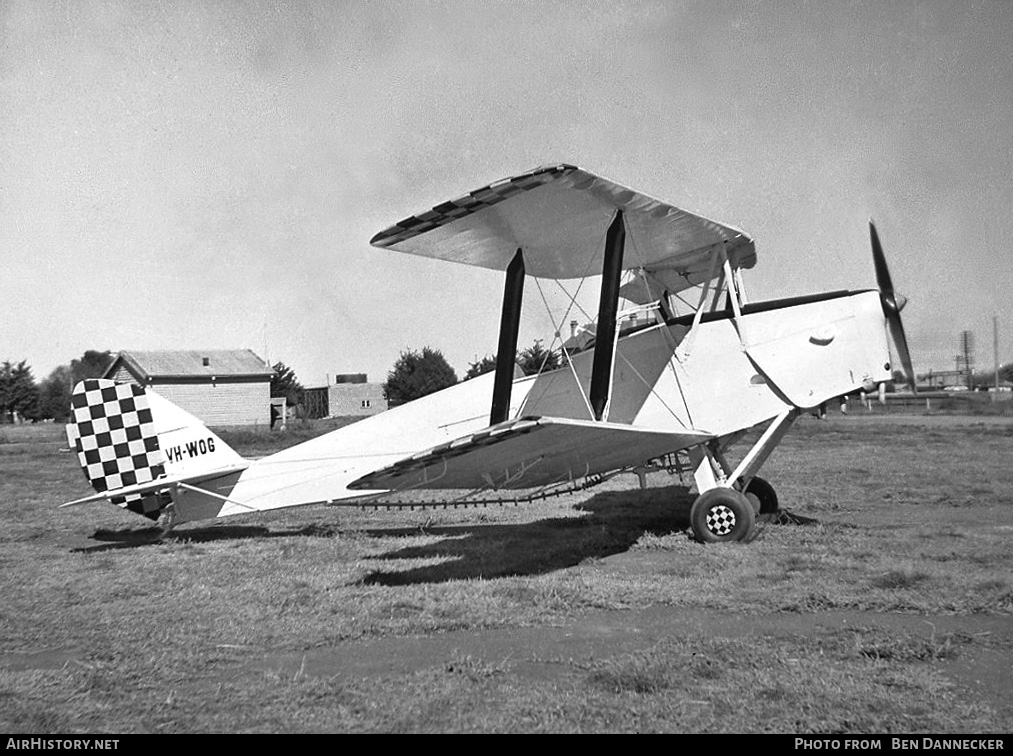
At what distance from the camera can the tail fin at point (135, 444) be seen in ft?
27.5

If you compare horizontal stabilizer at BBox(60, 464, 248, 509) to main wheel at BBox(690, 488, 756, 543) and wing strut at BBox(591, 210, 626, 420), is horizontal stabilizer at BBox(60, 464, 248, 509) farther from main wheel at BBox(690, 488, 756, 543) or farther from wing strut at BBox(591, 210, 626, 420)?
main wheel at BBox(690, 488, 756, 543)

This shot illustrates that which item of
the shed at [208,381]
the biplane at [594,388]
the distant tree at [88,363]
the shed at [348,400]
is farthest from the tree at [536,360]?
the distant tree at [88,363]

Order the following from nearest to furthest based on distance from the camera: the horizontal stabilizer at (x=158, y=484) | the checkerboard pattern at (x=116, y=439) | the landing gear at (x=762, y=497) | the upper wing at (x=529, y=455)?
1. the upper wing at (x=529, y=455)
2. the horizontal stabilizer at (x=158, y=484)
3. the checkerboard pattern at (x=116, y=439)
4. the landing gear at (x=762, y=497)

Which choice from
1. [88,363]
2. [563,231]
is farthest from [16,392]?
[563,231]

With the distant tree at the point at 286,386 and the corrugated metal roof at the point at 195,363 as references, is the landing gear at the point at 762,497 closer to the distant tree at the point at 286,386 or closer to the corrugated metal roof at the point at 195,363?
the corrugated metal roof at the point at 195,363

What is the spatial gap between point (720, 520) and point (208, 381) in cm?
4237

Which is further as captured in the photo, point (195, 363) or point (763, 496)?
point (195, 363)

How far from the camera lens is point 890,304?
7957 mm

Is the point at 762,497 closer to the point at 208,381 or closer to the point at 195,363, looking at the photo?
the point at 208,381

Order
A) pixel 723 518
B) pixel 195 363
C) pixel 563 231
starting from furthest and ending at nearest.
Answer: pixel 195 363
pixel 563 231
pixel 723 518

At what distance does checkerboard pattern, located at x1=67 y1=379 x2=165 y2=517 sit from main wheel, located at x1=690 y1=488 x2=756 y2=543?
5.56 meters

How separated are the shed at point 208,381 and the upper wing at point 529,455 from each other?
3951cm

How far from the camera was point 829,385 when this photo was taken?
305 inches

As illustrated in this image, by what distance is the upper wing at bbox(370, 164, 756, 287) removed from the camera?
6.38 metres
